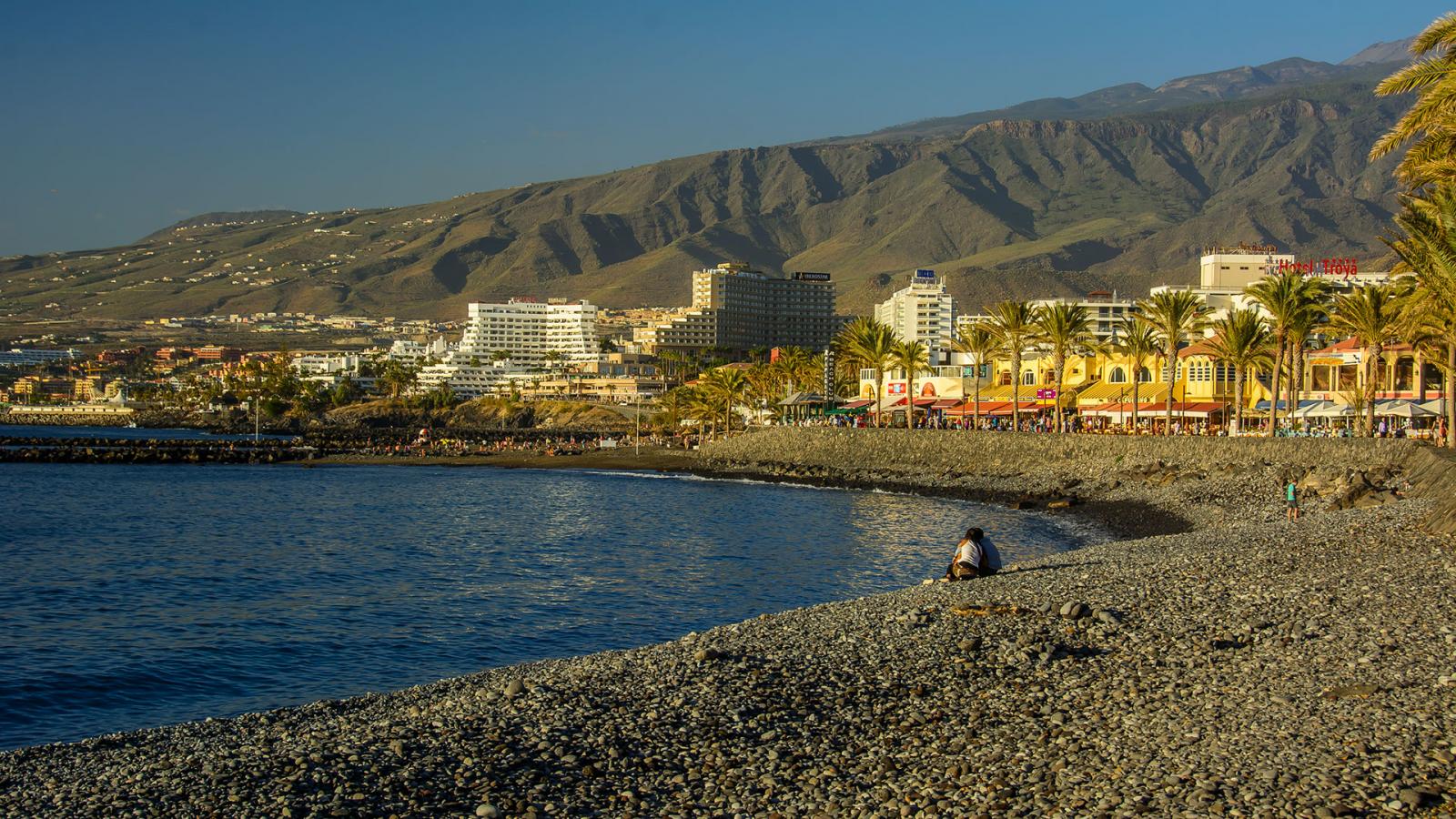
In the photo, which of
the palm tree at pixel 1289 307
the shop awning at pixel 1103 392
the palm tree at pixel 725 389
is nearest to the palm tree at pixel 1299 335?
the palm tree at pixel 1289 307

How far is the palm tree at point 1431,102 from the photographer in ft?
76.5

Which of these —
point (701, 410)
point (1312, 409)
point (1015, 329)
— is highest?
point (1015, 329)

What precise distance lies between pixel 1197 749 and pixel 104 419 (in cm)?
17924

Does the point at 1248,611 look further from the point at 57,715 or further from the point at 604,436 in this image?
the point at 604,436

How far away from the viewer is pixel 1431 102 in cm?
2367

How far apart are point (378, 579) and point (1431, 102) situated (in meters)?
25.2

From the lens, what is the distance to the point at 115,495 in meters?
61.3

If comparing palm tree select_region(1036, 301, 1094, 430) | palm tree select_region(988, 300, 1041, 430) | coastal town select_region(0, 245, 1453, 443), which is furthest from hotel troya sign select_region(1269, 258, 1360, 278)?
palm tree select_region(988, 300, 1041, 430)

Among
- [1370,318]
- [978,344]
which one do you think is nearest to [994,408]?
[978,344]

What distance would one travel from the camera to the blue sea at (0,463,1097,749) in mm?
19797

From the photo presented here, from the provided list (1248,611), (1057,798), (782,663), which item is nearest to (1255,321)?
(1248,611)

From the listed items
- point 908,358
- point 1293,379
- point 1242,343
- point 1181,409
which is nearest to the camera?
point 1242,343

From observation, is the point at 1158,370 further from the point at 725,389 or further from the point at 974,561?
the point at 974,561

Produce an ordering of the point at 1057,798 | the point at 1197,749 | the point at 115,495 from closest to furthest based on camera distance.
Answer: the point at 1057,798, the point at 1197,749, the point at 115,495
